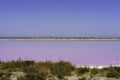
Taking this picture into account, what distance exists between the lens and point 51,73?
461 inches

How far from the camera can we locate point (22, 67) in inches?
484

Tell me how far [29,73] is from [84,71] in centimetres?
256

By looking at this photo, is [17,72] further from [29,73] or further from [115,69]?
[115,69]

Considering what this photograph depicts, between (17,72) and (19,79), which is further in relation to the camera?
(17,72)

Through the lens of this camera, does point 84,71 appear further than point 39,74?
Yes

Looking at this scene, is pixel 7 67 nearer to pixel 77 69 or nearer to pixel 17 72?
pixel 17 72

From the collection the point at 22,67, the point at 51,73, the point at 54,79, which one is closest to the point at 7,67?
the point at 22,67

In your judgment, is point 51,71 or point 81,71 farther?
point 81,71

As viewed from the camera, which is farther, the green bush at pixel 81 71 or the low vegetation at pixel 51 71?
the green bush at pixel 81 71

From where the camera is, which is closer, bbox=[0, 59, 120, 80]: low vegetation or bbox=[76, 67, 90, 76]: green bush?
bbox=[0, 59, 120, 80]: low vegetation

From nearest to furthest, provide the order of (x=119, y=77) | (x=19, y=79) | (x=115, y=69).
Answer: (x=19, y=79), (x=119, y=77), (x=115, y=69)

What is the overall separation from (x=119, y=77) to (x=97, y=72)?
1175 mm

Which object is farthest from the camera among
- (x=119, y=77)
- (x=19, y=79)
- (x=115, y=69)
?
(x=115, y=69)

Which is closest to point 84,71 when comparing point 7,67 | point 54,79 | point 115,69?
point 115,69
